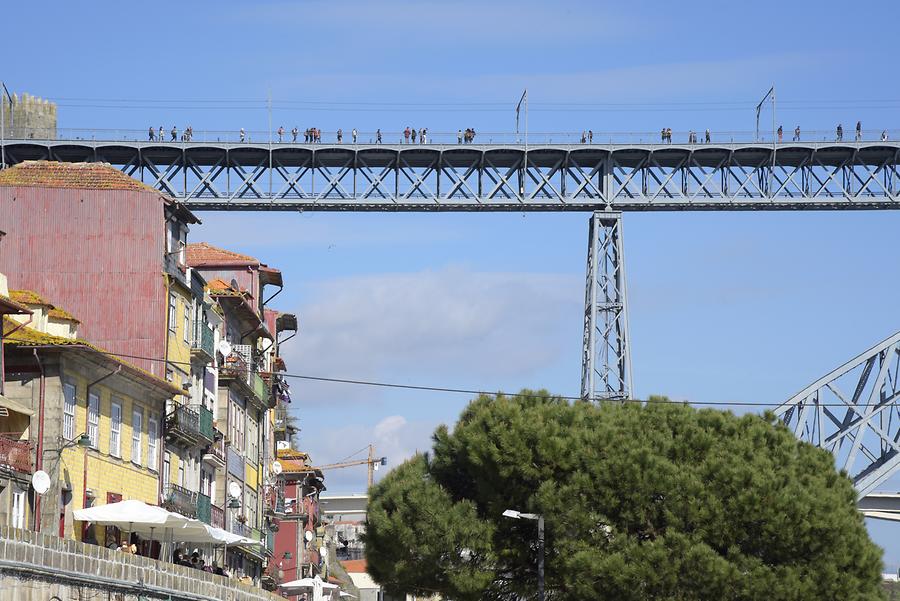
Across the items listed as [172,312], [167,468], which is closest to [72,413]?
[167,468]

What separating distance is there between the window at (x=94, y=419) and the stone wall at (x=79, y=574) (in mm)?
5342

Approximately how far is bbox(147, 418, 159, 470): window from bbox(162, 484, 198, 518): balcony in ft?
3.91

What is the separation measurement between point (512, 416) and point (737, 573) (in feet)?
25.7

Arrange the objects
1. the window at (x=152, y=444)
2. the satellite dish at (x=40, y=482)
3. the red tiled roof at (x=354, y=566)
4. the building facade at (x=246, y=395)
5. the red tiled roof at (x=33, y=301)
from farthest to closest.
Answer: the red tiled roof at (x=354, y=566), the building facade at (x=246, y=395), the window at (x=152, y=444), the red tiled roof at (x=33, y=301), the satellite dish at (x=40, y=482)

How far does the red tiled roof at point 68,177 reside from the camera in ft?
Answer: 191

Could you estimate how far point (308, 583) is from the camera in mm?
71688

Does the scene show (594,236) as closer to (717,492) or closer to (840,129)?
(840,129)

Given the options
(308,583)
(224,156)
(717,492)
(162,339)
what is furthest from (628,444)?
(224,156)

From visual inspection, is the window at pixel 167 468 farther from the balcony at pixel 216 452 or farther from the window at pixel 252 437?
the window at pixel 252 437

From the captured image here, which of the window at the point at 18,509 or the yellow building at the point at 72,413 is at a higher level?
the yellow building at the point at 72,413

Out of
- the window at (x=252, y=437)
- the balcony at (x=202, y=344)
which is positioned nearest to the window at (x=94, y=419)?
the balcony at (x=202, y=344)

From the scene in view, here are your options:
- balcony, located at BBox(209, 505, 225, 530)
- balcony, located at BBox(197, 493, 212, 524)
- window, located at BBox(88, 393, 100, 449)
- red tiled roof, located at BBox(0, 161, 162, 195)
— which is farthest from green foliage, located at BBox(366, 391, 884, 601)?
red tiled roof, located at BBox(0, 161, 162, 195)

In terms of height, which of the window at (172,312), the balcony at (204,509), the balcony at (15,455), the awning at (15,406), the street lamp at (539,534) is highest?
the window at (172,312)

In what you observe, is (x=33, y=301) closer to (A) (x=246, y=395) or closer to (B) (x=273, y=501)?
(A) (x=246, y=395)
